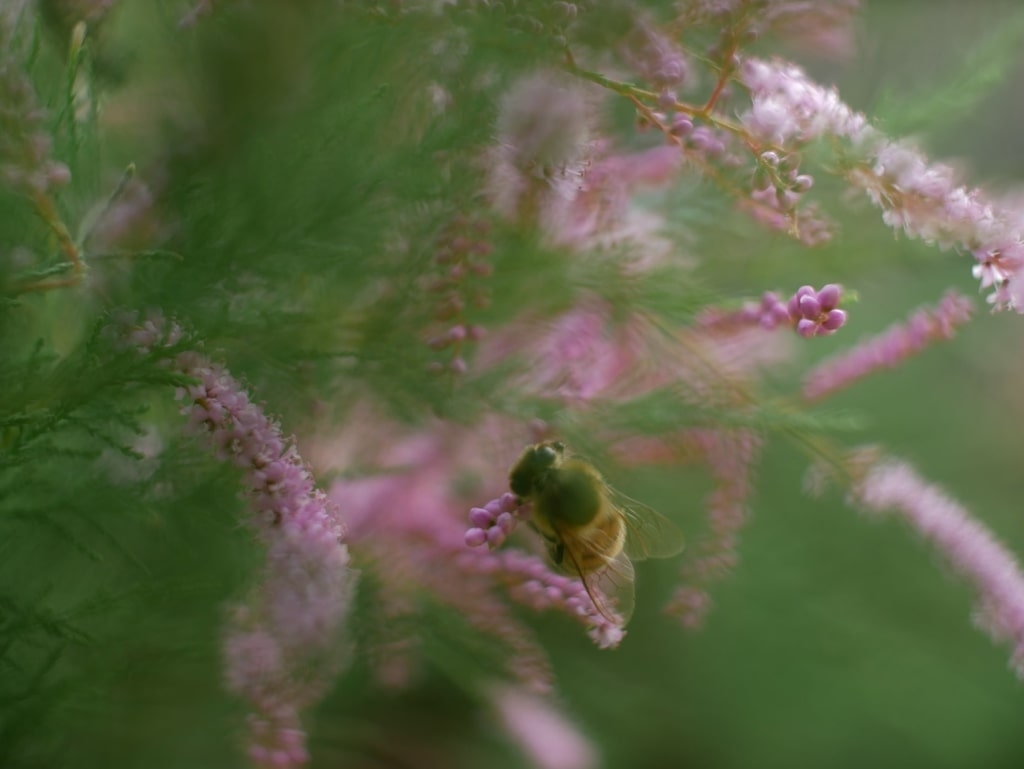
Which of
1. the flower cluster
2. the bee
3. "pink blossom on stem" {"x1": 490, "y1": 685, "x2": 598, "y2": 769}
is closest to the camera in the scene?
the flower cluster

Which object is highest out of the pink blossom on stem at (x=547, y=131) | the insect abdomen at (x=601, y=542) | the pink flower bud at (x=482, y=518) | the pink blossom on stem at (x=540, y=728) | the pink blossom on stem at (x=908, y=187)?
the pink blossom on stem at (x=908, y=187)

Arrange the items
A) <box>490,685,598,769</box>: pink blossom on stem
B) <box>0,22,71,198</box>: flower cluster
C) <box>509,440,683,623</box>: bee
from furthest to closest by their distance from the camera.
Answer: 1. <box>490,685,598,769</box>: pink blossom on stem
2. <box>509,440,683,623</box>: bee
3. <box>0,22,71,198</box>: flower cluster

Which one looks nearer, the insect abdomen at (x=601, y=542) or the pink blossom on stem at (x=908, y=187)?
the pink blossom on stem at (x=908, y=187)

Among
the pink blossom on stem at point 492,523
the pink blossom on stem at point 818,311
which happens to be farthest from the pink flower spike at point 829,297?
the pink blossom on stem at point 492,523

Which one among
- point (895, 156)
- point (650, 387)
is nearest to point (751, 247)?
point (650, 387)

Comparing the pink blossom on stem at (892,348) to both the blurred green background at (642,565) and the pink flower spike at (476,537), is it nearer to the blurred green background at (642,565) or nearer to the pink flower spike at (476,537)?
the blurred green background at (642,565)

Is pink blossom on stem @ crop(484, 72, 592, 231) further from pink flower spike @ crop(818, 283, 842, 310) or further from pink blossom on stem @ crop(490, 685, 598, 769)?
pink blossom on stem @ crop(490, 685, 598, 769)

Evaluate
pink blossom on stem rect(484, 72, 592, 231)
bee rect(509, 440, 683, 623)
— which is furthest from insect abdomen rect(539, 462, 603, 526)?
pink blossom on stem rect(484, 72, 592, 231)
